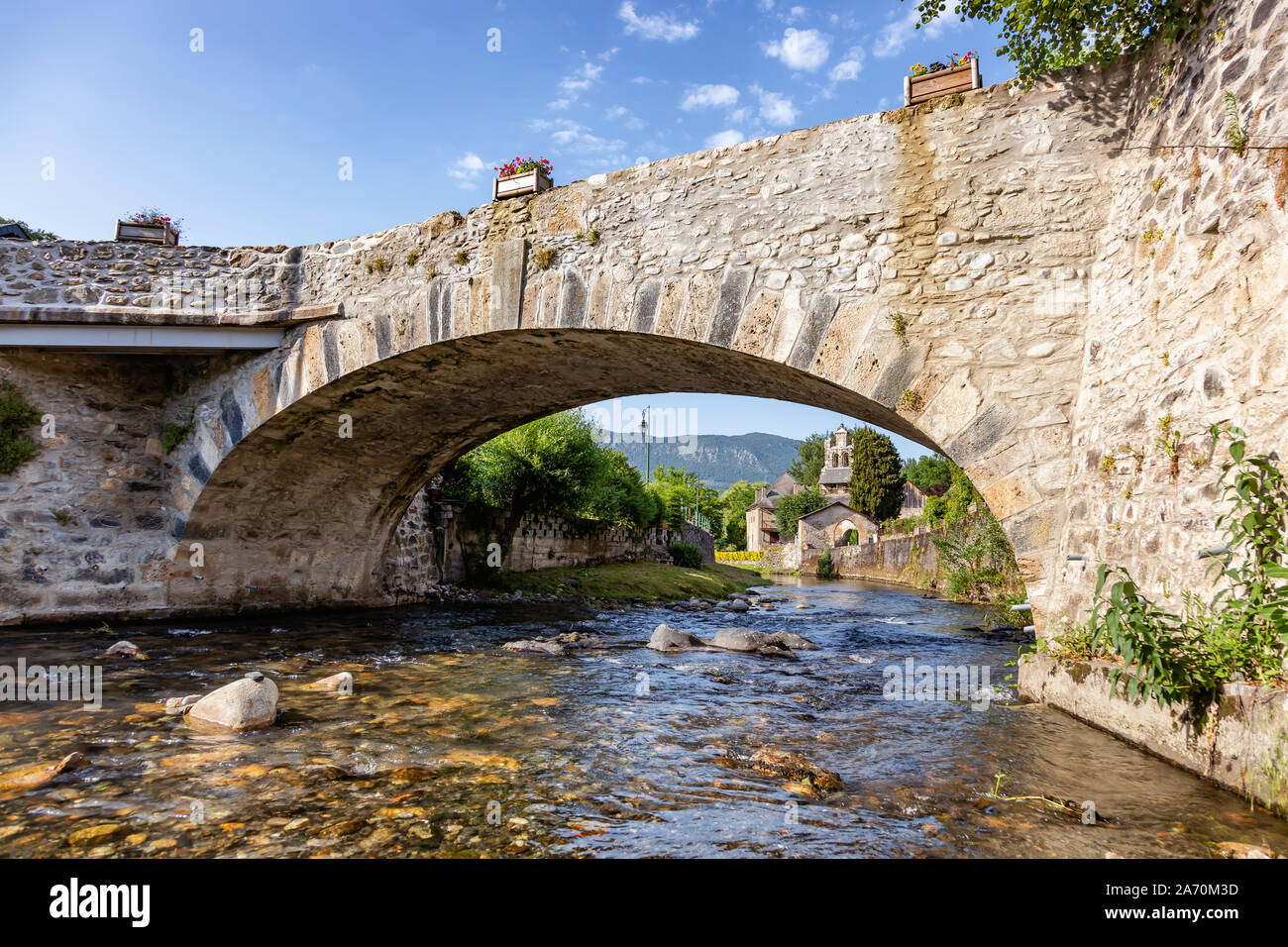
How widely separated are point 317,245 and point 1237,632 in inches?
336

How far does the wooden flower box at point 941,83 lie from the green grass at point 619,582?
1140cm

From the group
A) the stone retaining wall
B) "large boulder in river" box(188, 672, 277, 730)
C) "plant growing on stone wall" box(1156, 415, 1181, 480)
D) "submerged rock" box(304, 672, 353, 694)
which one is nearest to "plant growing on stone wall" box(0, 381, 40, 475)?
"submerged rock" box(304, 672, 353, 694)

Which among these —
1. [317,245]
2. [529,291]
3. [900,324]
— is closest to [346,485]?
[317,245]

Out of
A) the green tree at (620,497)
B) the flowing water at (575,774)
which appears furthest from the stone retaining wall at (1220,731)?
the green tree at (620,497)

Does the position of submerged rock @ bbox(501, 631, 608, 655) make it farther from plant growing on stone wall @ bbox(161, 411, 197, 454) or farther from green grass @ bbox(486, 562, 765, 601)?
green grass @ bbox(486, 562, 765, 601)

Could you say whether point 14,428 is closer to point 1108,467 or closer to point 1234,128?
point 1108,467

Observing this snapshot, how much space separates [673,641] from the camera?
313 inches

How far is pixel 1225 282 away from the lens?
141 inches

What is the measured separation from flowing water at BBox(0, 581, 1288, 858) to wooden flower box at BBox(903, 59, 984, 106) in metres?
4.29

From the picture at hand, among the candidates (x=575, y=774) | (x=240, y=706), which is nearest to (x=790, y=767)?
(x=575, y=774)

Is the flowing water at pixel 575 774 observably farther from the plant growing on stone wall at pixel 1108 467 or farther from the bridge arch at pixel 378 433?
the bridge arch at pixel 378 433

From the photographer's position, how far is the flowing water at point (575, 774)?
2.58m

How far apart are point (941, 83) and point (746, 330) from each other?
2236mm
